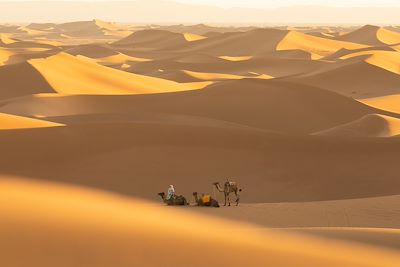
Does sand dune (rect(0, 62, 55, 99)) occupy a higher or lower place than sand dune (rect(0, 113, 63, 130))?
higher

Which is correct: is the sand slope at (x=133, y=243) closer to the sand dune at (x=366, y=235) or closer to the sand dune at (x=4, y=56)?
the sand dune at (x=366, y=235)

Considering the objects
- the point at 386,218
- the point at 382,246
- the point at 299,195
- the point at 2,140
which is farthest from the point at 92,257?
the point at 2,140

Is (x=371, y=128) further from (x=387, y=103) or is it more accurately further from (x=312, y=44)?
(x=312, y=44)

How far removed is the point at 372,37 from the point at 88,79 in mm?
55949

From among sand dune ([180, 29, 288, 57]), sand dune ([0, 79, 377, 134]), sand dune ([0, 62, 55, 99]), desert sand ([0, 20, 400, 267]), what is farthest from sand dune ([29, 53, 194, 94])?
sand dune ([180, 29, 288, 57])

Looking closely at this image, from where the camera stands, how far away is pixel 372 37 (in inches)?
3396

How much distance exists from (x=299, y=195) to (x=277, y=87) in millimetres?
18197

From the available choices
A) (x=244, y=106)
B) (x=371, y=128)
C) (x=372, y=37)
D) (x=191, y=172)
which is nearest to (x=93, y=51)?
(x=372, y=37)

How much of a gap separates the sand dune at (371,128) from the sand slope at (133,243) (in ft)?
54.5

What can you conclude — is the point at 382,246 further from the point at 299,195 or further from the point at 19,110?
the point at 19,110

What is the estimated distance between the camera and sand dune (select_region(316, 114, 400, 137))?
23906mm

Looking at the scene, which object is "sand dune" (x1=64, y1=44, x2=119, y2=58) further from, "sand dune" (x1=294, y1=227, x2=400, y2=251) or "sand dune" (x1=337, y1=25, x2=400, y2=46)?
"sand dune" (x1=294, y1=227, x2=400, y2=251)

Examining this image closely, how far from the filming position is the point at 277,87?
32094 mm

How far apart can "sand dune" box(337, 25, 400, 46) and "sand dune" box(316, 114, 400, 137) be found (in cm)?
5926
